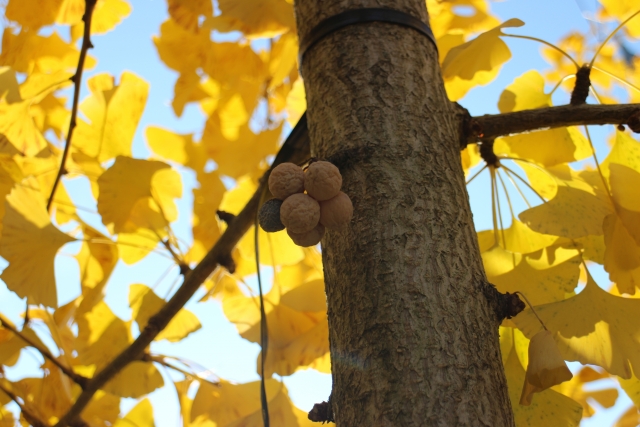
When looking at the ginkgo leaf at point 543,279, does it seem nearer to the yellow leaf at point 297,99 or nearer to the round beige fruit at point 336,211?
the round beige fruit at point 336,211

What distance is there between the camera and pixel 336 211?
Result: 49 centimetres

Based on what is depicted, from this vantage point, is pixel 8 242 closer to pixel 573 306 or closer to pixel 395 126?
pixel 395 126

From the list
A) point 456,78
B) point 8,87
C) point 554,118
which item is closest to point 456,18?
point 456,78

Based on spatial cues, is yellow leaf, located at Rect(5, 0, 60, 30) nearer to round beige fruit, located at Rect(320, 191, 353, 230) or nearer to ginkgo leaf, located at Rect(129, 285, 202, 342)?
ginkgo leaf, located at Rect(129, 285, 202, 342)

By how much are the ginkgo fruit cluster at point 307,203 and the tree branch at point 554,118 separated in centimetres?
29

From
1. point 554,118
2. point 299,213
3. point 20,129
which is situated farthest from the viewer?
point 20,129

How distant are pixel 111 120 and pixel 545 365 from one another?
0.96 meters

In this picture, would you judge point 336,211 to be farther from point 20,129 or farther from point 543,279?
point 20,129

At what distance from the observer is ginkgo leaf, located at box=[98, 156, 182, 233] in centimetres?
99

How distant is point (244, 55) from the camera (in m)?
1.29

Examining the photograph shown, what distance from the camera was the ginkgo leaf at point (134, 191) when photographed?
99cm

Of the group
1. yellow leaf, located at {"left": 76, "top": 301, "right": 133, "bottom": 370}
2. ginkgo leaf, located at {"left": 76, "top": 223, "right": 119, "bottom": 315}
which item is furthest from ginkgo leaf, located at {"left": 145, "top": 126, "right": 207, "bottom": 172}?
yellow leaf, located at {"left": 76, "top": 301, "right": 133, "bottom": 370}

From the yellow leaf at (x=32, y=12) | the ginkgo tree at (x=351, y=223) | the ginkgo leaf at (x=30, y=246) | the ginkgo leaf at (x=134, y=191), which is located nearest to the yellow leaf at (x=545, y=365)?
the ginkgo tree at (x=351, y=223)

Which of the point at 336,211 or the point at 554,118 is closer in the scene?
the point at 336,211
